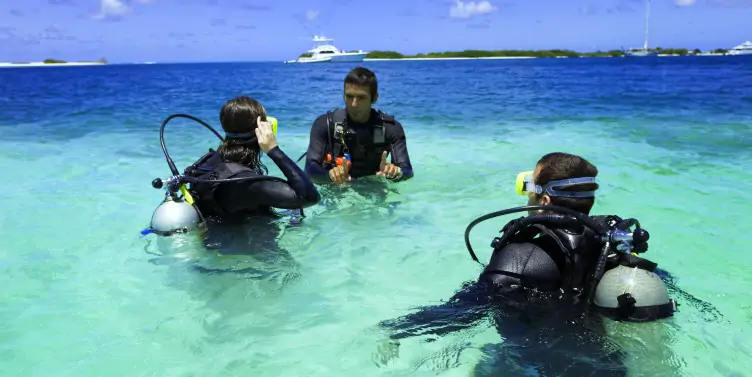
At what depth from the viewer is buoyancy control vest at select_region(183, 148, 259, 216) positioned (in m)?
3.88

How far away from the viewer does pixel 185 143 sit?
11.6 meters

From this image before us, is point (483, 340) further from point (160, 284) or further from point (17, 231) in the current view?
point (17, 231)

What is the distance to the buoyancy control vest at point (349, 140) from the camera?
6.14 metres

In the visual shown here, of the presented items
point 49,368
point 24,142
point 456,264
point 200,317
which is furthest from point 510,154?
point 24,142

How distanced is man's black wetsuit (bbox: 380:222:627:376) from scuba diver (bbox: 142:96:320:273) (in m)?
1.48

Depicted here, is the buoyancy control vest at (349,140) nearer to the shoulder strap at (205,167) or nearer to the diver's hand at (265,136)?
the shoulder strap at (205,167)

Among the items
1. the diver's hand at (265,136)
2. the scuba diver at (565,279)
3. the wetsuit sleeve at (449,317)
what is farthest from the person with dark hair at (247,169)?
the scuba diver at (565,279)

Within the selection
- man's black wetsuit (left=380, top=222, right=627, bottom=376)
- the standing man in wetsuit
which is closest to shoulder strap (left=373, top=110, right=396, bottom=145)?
the standing man in wetsuit

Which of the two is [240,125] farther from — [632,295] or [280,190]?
[632,295]

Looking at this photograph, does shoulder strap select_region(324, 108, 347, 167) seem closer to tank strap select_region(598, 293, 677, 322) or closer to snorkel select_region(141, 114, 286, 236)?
snorkel select_region(141, 114, 286, 236)

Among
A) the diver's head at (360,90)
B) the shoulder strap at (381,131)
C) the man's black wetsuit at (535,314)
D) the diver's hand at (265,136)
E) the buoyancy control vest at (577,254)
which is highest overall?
the diver's head at (360,90)

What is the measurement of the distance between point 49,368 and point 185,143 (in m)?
9.20

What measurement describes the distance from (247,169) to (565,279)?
7.62ft

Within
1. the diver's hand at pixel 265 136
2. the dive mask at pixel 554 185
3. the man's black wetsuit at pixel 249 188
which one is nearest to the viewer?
the dive mask at pixel 554 185
